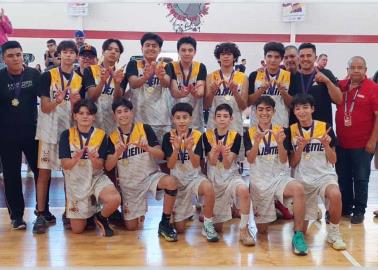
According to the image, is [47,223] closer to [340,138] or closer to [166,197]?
[166,197]

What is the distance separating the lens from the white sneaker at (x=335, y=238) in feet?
11.1

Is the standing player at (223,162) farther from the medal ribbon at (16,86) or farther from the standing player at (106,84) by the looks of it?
the medal ribbon at (16,86)

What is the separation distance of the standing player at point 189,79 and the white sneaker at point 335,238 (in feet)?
4.50

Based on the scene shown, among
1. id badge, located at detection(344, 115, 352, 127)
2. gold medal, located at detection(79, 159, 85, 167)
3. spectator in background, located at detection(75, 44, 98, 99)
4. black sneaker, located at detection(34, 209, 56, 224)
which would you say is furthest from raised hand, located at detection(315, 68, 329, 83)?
black sneaker, located at detection(34, 209, 56, 224)

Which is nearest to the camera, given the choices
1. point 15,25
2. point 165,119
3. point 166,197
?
point 166,197

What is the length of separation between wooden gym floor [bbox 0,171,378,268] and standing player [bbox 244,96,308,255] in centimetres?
29

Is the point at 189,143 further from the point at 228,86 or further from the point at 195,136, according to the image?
the point at 228,86

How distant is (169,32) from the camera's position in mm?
9930

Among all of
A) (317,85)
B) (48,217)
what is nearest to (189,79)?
(317,85)

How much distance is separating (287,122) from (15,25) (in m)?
7.67

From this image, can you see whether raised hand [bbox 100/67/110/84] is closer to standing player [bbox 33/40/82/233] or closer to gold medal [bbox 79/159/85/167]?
standing player [bbox 33/40/82/233]

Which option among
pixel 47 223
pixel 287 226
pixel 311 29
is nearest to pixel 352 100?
pixel 287 226

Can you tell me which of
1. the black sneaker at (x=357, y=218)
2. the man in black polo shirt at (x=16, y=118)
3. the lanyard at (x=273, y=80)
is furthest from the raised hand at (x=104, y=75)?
the black sneaker at (x=357, y=218)

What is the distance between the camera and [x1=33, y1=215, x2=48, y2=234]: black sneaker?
3.70 meters
